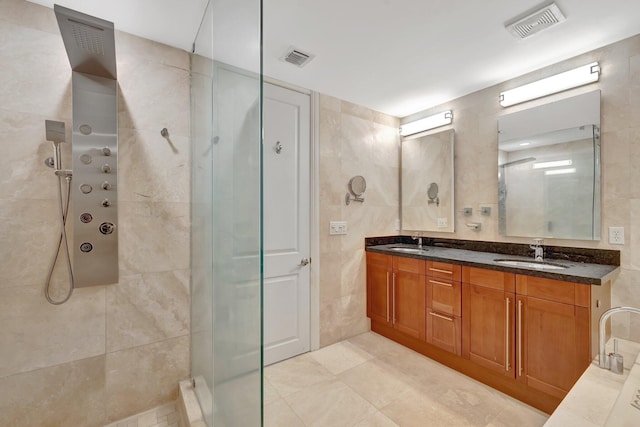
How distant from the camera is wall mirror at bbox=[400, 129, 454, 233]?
2723 millimetres

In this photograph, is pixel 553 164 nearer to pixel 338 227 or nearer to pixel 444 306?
pixel 444 306

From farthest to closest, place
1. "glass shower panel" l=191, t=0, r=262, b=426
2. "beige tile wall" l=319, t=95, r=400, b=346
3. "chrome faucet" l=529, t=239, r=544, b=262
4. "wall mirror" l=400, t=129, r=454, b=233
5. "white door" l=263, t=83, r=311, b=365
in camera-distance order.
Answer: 1. "wall mirror" l=400, t=129, r=454, b=233
2. "beige tile wall" l=319, t=95, r=400, b=346
3. "white door" l=263, t=83, r=311, b=365
4. "chrome faucet" l=529, t=239, r=544, b=262
5. "glass shower panel" l=191, t=0, r=262, b=426

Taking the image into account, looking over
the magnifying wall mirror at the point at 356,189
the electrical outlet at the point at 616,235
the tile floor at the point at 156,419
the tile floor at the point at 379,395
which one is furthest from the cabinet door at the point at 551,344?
the tile floor at the point at 156,419

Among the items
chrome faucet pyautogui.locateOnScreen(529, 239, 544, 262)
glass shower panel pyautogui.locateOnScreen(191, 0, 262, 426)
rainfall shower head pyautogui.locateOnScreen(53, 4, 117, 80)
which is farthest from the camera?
chrome faucet pyautogui.locateOnScreen(529, 239, 544, 262)

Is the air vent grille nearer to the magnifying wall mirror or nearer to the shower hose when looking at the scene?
the shower hose

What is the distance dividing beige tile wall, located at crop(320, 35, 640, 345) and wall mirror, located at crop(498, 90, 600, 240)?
2.6 inches

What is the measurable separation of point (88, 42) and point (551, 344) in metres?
2.95

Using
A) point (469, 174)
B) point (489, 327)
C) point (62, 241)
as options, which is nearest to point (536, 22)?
point (469, 174)

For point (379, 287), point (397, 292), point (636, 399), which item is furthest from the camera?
point (379, 287)

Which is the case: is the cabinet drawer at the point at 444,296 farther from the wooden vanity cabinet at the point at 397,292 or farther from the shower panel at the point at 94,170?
the shower panel at the point at 94,170

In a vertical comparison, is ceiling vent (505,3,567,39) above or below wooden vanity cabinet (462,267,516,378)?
above

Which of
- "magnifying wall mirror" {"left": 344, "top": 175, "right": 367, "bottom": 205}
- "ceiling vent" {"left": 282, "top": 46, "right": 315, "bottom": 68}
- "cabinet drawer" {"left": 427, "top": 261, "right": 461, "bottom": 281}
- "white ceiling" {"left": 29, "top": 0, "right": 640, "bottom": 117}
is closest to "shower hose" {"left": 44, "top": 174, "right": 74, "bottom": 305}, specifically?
"white ceiling" {"left": 29, "top": 0, "right": 640, "bottom": 117}

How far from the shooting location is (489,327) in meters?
1.93

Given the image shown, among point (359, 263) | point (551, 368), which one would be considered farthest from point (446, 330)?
point (359, 263)
